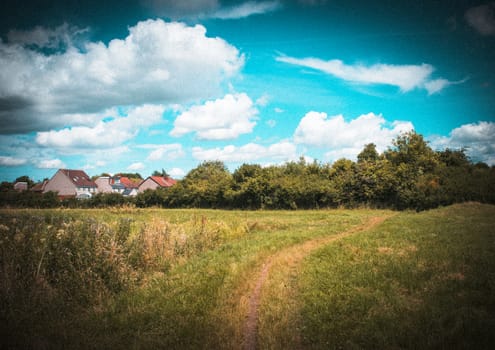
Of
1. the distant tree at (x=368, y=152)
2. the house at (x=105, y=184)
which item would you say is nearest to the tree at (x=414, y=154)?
the distant tree at (x=368, y=152)

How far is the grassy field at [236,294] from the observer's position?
459 cm

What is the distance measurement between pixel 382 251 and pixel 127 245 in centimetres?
906

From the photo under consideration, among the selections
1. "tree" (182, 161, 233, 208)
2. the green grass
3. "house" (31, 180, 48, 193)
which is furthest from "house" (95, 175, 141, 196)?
the green grass

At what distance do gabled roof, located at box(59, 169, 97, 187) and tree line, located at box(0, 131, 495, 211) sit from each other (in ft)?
108

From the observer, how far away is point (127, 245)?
9164 mm

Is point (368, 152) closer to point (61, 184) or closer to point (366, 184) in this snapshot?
point (366, 184)

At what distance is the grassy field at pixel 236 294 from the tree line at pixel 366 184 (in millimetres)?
18078

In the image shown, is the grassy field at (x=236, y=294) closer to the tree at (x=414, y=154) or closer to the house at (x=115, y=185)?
the tree at (x=414, y=154)

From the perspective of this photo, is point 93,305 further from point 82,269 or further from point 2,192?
point 2,192

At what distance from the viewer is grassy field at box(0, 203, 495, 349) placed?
4590mm

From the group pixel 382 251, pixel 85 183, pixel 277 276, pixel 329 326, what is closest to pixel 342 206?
pixel 382 251

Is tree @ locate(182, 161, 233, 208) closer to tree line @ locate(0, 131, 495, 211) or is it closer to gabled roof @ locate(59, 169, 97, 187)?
tree line @ locate(0, 131, 495, 211)

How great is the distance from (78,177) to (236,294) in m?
85.7

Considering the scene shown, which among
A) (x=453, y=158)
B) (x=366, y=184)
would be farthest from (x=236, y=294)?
(x=453, y=158)
